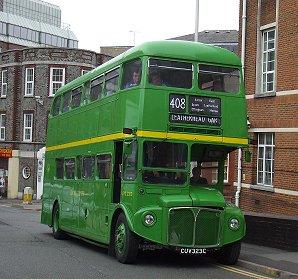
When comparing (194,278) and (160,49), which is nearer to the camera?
(194,278)

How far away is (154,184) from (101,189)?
2.24 m

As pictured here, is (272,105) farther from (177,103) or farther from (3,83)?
(3,83)

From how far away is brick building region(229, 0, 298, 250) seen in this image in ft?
59.4

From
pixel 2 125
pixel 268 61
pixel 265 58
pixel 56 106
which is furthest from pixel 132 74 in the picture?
pixel 2 125

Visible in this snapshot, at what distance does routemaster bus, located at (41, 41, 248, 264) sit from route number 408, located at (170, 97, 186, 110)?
2 cm

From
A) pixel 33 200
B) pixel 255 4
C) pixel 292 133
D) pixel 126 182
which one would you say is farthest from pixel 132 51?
pixel 33 200

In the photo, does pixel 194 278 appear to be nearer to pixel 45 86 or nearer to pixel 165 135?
pixel 165 135

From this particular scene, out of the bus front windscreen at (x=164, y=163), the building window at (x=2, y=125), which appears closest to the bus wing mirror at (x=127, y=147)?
the bus front windscreen at (x=164, y=163)

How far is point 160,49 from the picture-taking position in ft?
38.6

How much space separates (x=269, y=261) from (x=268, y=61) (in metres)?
9.56

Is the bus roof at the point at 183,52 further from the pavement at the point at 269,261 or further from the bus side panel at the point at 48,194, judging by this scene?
the bus side panel at the point at 48,194

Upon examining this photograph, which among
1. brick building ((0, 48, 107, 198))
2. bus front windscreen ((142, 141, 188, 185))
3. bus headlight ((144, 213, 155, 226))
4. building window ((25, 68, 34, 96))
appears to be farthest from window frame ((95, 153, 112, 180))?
building window ((25, 68, 34, 96))

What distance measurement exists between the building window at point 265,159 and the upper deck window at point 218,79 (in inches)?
286

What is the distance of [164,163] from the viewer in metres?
11.6
